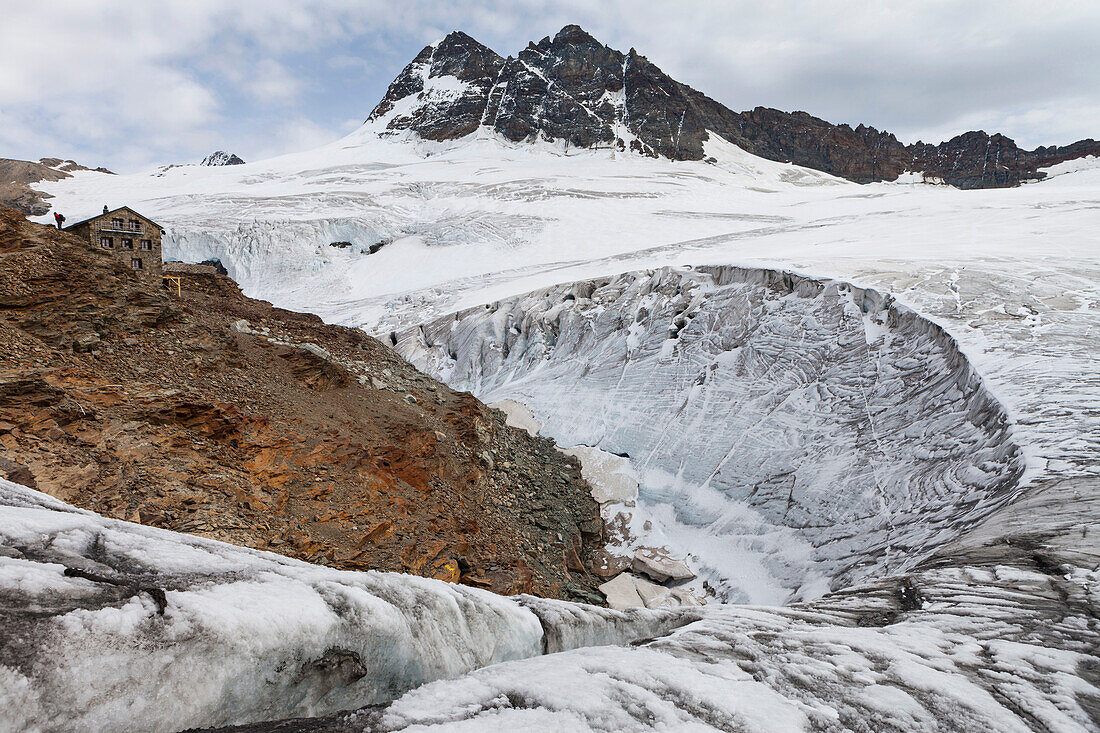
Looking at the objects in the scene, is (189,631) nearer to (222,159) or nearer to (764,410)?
(764,410)

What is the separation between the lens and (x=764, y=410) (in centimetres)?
1235

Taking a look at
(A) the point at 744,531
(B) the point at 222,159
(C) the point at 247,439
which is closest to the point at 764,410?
(A) the point at 744,531

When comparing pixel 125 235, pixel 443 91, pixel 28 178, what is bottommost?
pixel 125 235

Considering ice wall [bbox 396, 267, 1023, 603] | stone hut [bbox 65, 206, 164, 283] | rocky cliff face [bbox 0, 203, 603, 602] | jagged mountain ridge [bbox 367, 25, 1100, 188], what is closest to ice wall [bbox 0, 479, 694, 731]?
rocky cliff face [bbox 0, 203, 603, 602]

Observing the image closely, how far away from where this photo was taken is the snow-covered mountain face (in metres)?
112

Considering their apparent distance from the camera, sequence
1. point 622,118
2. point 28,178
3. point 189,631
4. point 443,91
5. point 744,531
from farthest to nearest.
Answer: point 443,91 → point 622,118 → point 28,178 → point 744,531 → point 189,631

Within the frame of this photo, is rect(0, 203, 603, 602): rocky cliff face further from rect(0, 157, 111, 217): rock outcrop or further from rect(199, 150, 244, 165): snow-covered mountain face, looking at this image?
rect(199, 150, 244, 165): snow-covered mountain face

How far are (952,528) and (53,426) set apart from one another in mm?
10491

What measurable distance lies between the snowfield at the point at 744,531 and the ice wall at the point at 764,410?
0.07 metres

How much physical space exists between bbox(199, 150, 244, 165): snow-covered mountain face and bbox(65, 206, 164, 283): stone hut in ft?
379

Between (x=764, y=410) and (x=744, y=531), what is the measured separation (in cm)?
299

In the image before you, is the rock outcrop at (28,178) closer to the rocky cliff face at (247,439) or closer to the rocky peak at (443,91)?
the rocky peak at (443,91)

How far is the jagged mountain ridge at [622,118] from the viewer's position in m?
73.8

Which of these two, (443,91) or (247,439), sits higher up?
(443,91)
